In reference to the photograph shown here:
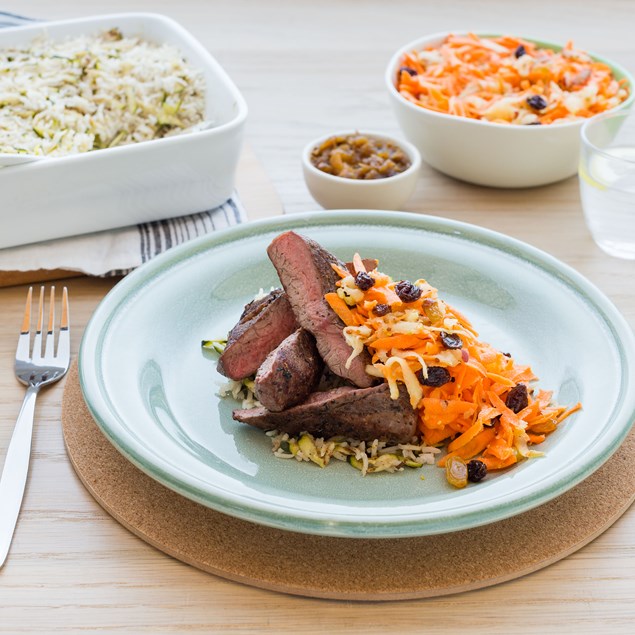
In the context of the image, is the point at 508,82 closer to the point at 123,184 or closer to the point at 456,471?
the point at 123,184

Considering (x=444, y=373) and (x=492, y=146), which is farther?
(x=492, y=146)

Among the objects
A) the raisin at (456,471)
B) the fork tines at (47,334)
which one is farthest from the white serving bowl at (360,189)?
the raisin at (456,471)

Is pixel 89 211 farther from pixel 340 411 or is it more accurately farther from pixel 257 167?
pixel 340 411

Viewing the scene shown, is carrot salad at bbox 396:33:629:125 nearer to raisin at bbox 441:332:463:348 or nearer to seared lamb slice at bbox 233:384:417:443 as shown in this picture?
raisin at bbox 441:332:463:348

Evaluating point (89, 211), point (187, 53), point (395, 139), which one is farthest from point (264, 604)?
point (187, 53)

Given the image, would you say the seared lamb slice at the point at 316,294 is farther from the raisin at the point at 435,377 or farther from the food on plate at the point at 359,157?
the food on plate at the point at 359,157

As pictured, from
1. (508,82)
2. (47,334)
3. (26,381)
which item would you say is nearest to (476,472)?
(26,381)

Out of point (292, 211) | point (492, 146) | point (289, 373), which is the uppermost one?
point (289, 373)
